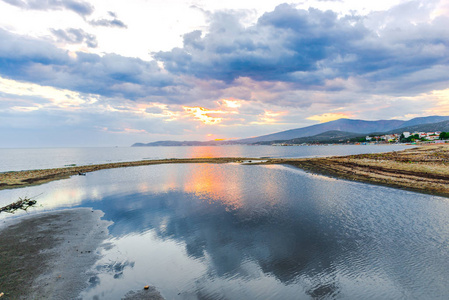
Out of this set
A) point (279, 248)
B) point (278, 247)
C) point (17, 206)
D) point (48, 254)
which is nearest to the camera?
point (48, 254)

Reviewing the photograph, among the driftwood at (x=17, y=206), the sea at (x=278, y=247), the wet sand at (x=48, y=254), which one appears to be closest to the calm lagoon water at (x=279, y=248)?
the sea at (x=278, y=247)

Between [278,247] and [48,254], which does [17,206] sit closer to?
[48,254]

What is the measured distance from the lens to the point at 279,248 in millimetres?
16391

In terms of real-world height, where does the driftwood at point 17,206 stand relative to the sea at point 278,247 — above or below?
above

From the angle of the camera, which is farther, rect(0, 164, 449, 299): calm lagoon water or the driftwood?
the driftwood

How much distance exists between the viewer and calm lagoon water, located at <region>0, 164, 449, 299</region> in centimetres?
1181

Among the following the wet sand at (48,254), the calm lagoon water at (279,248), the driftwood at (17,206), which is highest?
the driftwood at (17,206)

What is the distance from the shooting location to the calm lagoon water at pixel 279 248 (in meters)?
11.8

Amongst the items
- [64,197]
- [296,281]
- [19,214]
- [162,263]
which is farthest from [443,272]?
[64,197]

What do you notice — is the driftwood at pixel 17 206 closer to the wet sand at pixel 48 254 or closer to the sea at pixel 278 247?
the sea at pixel 278 247

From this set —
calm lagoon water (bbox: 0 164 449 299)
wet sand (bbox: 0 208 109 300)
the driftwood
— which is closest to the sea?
calm lagoon water (bbox: 0 164 449 299)

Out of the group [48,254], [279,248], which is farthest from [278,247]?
[48,254]

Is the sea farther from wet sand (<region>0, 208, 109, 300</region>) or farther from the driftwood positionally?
the driftwood

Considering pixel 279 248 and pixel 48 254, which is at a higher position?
pixel 48 254
